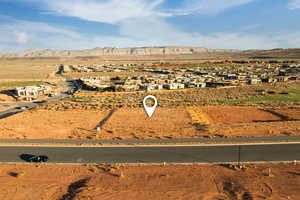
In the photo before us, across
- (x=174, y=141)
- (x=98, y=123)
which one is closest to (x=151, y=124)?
(x=174, y=141)

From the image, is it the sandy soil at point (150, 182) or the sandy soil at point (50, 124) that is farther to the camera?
the sandy soil at point (50, 124)

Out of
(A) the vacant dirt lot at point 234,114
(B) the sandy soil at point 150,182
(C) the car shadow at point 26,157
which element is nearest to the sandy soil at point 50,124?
(C) the car shadow at point 26,157

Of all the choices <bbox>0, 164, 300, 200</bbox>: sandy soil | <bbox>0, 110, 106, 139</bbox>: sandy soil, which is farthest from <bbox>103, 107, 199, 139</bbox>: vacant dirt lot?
<bbox>0, 164, 300, 200</bbox>: sandy soil

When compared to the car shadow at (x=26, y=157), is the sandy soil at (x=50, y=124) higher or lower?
higher

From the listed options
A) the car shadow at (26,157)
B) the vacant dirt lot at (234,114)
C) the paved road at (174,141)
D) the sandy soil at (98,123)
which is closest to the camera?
the car shadow at (26,157)

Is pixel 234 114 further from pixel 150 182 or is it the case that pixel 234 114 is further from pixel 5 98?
pixel 5 98

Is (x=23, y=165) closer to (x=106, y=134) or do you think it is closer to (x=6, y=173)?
(x=6, y=173)

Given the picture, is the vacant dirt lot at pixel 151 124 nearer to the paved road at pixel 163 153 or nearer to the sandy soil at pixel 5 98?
the paved road at pixel 163 153
